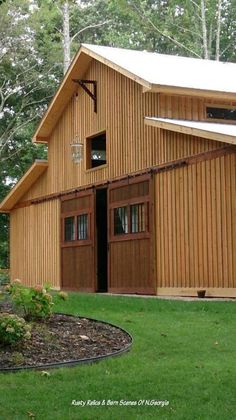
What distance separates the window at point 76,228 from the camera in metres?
18.2

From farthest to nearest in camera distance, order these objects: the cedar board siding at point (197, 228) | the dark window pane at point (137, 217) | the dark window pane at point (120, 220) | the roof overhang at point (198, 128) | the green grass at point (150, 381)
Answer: the dark window pane at point (120, 220) < the dark window pane at point (137, 217) < the cedar board siding at point (197, 228) < the roof overhang at point (198, 128) < the green grass at point (150, 381)

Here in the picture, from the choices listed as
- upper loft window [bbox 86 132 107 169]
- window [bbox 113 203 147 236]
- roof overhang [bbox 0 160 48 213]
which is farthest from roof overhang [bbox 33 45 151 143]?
window [bbox 113 203 147 236]

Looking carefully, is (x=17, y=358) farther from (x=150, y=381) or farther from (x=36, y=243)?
(x=36, y=243)

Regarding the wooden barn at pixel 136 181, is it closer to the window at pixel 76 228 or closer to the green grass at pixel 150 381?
the window at pixel 76 228

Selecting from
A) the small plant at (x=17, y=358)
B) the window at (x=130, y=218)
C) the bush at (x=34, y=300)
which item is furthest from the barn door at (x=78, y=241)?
the small plant at (x=17, y=358)

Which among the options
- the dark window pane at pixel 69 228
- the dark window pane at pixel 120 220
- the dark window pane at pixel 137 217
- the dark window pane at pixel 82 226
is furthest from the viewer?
the dark window pane at pixel 69 228

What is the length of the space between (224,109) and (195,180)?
2.52 meters

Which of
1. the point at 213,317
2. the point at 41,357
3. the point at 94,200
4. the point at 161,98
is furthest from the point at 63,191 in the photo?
the point at 41,357

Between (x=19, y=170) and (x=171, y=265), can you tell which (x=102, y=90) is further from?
(x=19, y=170)

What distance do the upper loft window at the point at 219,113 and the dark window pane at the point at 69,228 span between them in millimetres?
5428

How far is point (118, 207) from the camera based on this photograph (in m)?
16.3

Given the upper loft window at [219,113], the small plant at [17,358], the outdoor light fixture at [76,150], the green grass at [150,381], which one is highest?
the upper loft window at [219,113]

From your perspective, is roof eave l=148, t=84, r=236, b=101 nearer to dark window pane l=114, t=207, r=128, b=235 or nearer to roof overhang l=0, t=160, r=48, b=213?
dark window pane l=114, t=207, r=128, b=235

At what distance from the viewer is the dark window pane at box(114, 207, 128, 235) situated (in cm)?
1609
